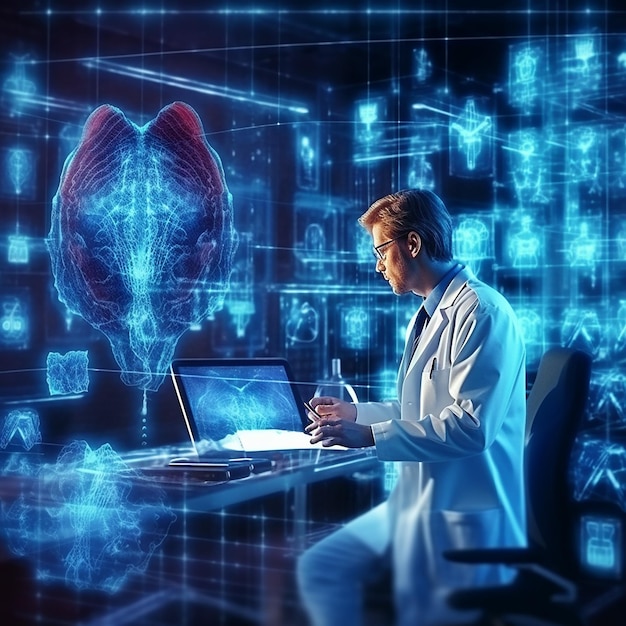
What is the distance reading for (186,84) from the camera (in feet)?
12.3

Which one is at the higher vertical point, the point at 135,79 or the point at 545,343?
the point at 135,79

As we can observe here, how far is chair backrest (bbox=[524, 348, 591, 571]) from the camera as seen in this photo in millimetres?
1608

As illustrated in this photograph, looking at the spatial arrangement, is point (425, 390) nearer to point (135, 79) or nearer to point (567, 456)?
point (567, 456)

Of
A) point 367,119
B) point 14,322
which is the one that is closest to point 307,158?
point 367,119

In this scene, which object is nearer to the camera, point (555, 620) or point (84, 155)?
point (555, 620)

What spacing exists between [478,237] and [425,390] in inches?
→ 67.9

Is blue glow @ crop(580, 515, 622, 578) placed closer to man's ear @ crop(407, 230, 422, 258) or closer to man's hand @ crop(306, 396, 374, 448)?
man's hand @ crop(306, 396, 374, 448)

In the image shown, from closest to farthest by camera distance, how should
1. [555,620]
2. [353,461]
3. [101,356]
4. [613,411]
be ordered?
[555,620]
[353,461]
[613,411]
[101,356]

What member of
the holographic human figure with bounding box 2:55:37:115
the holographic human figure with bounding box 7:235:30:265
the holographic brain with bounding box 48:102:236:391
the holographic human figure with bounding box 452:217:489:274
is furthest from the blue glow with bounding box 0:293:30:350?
the holographic human figure with bounding box 452:217:489:274

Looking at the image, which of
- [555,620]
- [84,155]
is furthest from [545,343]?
[555,620]

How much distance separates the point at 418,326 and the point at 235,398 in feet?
1.69

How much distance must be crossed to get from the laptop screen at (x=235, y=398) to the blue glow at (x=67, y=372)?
1.42 metres

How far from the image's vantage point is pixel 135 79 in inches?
149

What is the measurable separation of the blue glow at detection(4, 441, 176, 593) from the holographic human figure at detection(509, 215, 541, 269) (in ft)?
6.18
